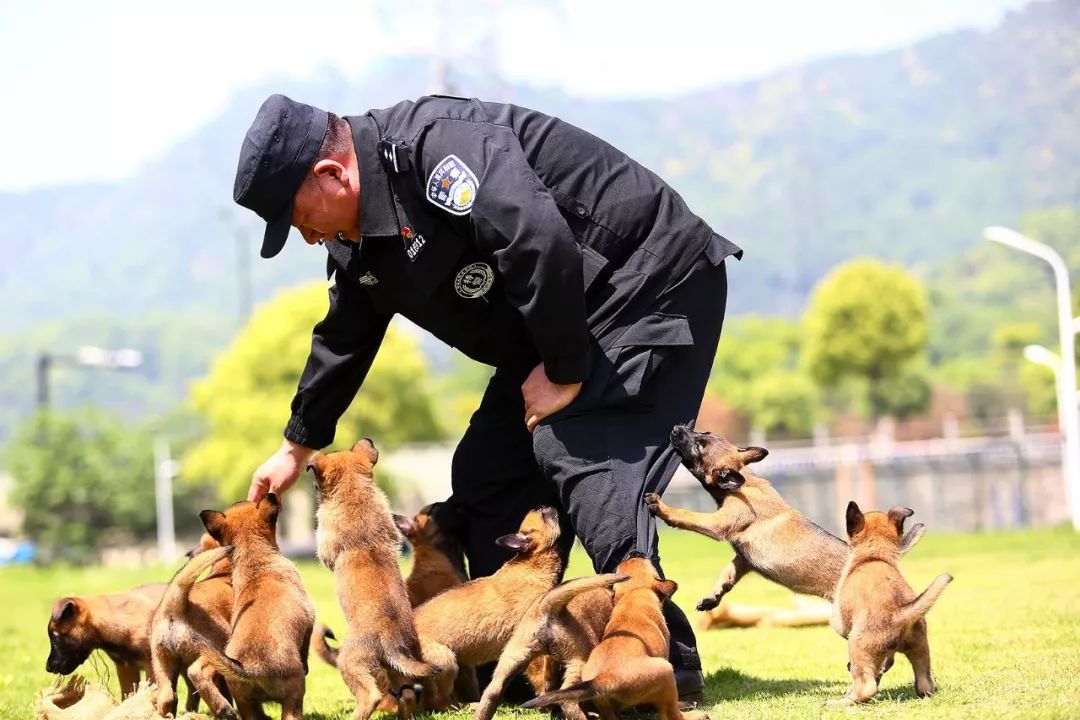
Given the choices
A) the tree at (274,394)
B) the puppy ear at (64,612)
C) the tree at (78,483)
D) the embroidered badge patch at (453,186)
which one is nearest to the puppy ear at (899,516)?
the embroidered badge patch at (453,186)

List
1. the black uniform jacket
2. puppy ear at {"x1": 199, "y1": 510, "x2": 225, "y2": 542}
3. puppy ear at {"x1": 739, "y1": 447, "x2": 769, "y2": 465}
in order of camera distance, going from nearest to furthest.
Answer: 1. the black uniform jacket
2. puppy ear at {"x1": 199, "y1": 510, "x2": 225, "y2": 542}
3. puppy ear at {"x1": 739, "y1": 447, "x2": 769, "y2": 465}

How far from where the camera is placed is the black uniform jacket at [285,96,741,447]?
448 centimetres

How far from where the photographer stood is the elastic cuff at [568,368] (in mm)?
4699

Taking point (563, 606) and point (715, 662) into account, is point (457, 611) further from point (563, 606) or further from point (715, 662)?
point (715, 662)

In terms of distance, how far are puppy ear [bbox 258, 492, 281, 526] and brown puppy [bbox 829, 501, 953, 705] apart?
2.36 meters

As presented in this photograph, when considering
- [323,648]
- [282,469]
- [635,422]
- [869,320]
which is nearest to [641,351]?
[635,422]

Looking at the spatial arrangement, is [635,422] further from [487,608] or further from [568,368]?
[487,608]

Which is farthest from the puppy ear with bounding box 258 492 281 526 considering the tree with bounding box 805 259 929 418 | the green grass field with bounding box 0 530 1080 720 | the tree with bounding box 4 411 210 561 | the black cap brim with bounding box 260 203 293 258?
the tree with bounding box 805 259 929 418

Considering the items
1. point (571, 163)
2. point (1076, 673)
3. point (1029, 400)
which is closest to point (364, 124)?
point (571, 163)

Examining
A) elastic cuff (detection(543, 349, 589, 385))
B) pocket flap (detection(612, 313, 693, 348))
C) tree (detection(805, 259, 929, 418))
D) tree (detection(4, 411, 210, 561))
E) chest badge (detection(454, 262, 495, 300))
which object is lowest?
tree (detection(4, 411, 210, 561))

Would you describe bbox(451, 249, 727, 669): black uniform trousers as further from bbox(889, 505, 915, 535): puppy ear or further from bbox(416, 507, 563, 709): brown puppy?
bbox(889, 505, 915, 535): puppy ear

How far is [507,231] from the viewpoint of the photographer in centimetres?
445

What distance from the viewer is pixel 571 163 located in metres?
4.89

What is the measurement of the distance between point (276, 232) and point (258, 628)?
1517 mm
